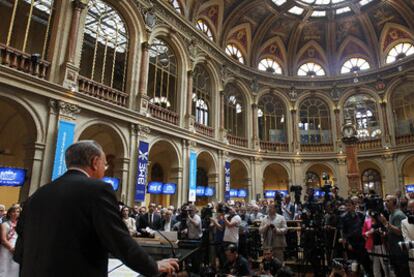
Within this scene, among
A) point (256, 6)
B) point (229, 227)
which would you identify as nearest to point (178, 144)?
point (229, 227)

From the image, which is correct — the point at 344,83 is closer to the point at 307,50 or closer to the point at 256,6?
the point at 307,50

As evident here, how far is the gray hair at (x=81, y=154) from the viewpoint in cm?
185

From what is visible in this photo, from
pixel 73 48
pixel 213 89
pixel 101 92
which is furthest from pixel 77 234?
pixel 213 89

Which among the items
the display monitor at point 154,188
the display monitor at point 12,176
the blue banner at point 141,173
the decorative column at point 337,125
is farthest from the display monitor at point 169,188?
the decorative column at point 337,125

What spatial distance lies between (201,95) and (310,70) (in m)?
12.7

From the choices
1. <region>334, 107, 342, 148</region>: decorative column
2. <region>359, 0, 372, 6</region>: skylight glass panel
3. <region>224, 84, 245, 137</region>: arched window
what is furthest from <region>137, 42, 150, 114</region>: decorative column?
<region>359, 0, 372, 6</region>: skylight glass panel

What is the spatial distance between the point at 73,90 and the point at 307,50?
2175 centimetres

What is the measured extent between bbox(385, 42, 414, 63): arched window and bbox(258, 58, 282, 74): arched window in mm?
8779

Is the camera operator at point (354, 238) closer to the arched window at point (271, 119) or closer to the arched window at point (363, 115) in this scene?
the arched window at point (271, 119)

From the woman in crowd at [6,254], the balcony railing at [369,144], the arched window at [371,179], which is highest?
the balcony railing at [369,144]

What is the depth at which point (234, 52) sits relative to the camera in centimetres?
2331

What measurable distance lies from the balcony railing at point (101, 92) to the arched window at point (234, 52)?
39.6 ft

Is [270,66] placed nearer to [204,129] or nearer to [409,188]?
[204,129]

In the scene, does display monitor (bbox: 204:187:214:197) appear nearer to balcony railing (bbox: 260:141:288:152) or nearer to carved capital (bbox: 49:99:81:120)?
balcony railing (bbox: 260:141:288:152)
